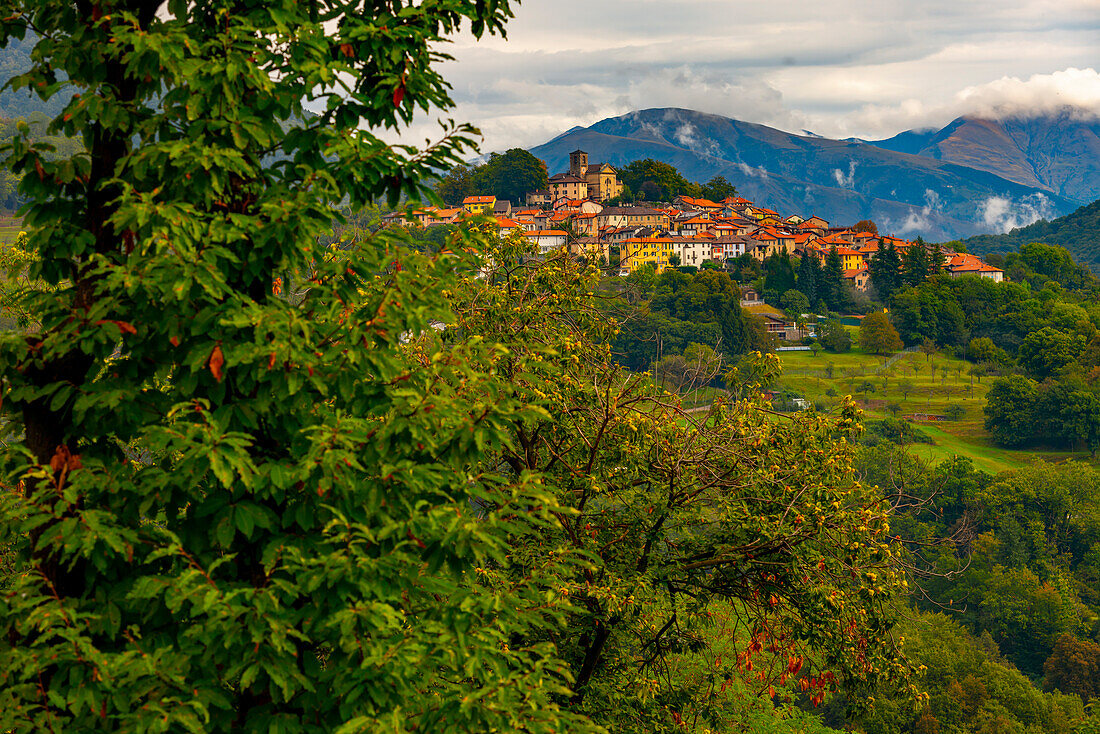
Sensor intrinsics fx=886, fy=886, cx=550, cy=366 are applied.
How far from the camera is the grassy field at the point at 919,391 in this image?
95.9 m

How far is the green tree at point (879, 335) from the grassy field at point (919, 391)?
161cm

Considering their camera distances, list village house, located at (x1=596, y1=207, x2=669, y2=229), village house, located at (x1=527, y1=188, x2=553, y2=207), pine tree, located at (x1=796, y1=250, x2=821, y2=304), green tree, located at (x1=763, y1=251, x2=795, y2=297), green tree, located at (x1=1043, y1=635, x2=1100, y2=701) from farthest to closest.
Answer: village house, located at (x1=527, y1=188, x2=553, y2=207)
village house, located at (x1=596, y1=207, x2=669, y2=229)
pine tree, located at (x1=796, y1=250, x2=821, y2=304)
green tree, located at (x1=763, y1=251, x2=795, y2=297)
green tree, located at (x1=1043, y1=635, x2=1100, y2=701)

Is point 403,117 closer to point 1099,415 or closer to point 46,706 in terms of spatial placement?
point 46,706

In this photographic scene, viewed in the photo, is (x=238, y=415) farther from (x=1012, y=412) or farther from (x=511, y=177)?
(x=511, y=177)

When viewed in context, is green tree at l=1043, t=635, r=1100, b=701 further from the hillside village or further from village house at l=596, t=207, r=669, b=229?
village house at l=596, t=207, r=669, b=229

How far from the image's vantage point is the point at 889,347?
12500cm

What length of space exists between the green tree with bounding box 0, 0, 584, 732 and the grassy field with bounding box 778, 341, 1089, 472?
84458 millimetres

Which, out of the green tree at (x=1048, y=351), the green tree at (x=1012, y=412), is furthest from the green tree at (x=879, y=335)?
the green tree at (x=1012, y=412)

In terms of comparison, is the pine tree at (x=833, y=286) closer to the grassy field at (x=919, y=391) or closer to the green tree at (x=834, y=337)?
the green tree at (x=834, y=337)

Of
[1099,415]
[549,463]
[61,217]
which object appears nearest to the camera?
[61,217]

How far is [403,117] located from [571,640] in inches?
285

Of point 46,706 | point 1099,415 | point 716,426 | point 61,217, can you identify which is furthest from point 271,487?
point 1099,415

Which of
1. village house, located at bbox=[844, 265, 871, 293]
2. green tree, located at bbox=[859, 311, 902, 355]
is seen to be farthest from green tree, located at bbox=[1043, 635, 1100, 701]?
village house, located at bbox=[844, 265, 871, 293]

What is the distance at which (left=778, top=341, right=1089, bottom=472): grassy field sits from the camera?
95938 mm
